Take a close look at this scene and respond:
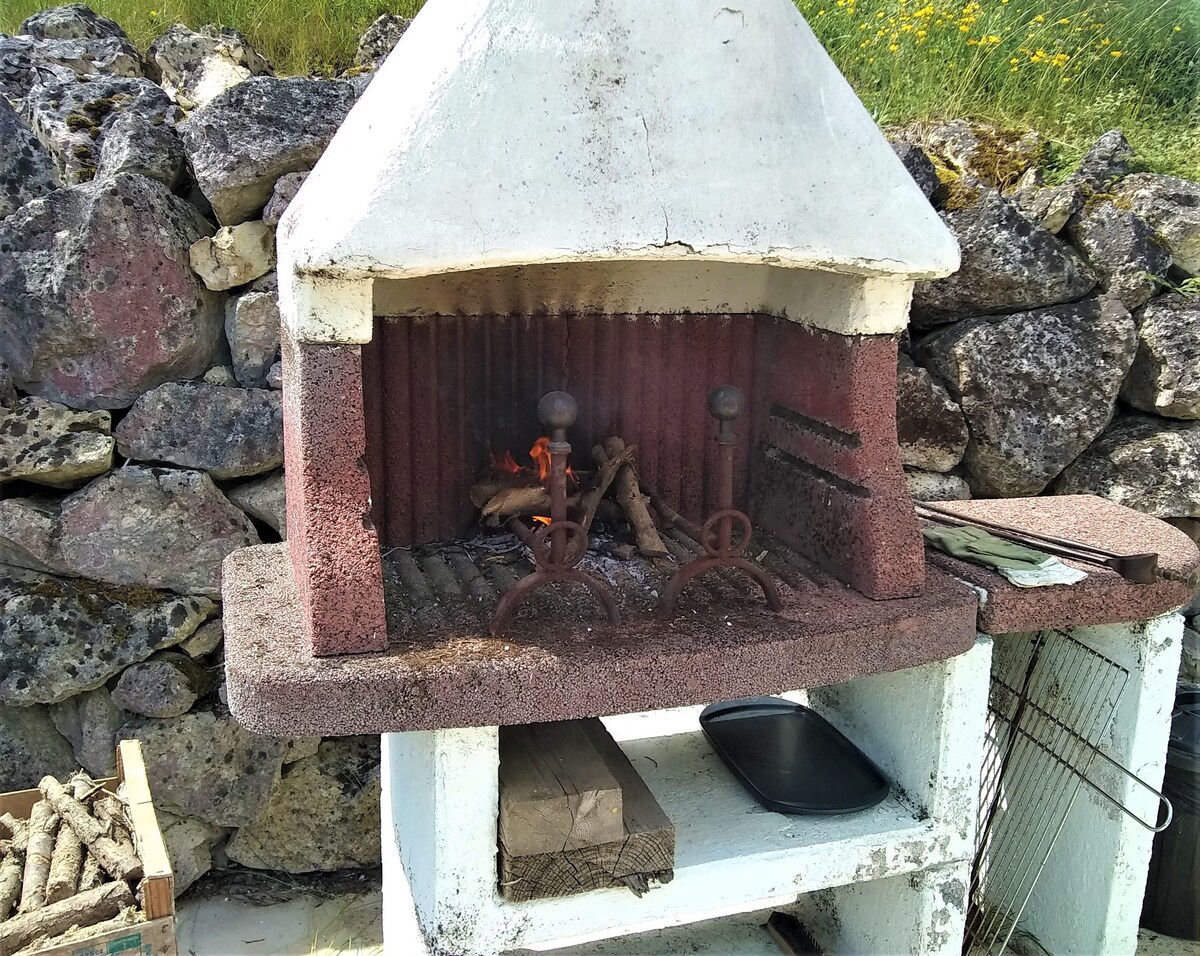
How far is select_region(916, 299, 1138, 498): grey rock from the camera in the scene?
13.8 ft

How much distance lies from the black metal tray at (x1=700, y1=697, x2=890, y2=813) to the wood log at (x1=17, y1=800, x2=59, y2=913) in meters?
1.99

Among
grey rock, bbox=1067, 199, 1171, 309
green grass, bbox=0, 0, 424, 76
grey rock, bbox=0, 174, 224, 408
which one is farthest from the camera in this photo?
green grass, bbox=0, 0, 424, 76

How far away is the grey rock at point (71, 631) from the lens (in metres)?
3.70

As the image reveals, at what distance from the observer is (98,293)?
12.0ft

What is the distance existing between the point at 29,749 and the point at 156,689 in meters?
0.57

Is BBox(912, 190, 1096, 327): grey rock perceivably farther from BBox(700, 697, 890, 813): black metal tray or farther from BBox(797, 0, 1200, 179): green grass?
BBox(700, 697, 890, 813): black metal tray

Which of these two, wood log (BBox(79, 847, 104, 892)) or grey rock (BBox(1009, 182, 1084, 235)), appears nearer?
wood log (BBox(79, 847, 104, 892))

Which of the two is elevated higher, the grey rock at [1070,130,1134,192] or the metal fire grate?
the grey rock at [1070,130,1134,192]

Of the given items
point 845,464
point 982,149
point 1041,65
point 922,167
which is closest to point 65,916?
point 845,464

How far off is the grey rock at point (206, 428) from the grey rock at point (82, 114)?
974 millimetres

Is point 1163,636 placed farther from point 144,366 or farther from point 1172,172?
point 144,366

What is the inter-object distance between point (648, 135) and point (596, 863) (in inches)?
64.4

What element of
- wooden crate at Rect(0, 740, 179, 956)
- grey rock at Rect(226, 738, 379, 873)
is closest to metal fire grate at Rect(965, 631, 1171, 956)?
grey rock at Rect(226, 738, 379, 873)

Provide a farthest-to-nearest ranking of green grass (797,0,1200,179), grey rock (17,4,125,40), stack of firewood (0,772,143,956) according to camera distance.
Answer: green grass (797,0,1200,179) < grey rock (17,4,125,40) < stack of firewood (0,772,143,956)
